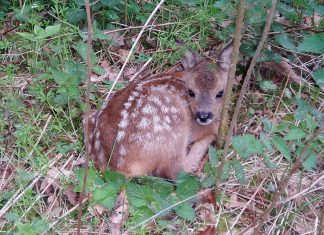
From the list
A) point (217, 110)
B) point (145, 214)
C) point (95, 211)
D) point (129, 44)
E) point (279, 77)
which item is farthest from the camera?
point (129, 44)

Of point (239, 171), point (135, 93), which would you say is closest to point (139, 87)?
point (135, 93)

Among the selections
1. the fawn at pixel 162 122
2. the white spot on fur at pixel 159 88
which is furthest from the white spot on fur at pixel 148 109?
the white spot on fur at pixel 159 88

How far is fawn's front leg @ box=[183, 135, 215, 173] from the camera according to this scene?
14.6ft

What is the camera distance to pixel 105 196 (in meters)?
3.86

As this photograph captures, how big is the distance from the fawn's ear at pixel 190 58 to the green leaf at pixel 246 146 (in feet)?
4.31

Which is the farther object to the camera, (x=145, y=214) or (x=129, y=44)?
(x=129, y=44)

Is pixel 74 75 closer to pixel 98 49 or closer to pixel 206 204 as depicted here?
pixel 98 49

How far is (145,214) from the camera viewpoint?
3732 mm

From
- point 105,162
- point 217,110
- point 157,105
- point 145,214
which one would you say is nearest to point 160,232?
point 145,214

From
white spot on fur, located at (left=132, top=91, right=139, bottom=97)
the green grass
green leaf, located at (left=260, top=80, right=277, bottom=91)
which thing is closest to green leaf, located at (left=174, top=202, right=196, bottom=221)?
the green grass

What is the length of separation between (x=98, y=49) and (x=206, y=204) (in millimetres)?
2097

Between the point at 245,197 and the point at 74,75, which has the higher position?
the point at 74,75

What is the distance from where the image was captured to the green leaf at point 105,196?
12.6 ft

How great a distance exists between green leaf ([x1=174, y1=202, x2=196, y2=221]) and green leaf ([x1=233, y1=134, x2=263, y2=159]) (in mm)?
496
